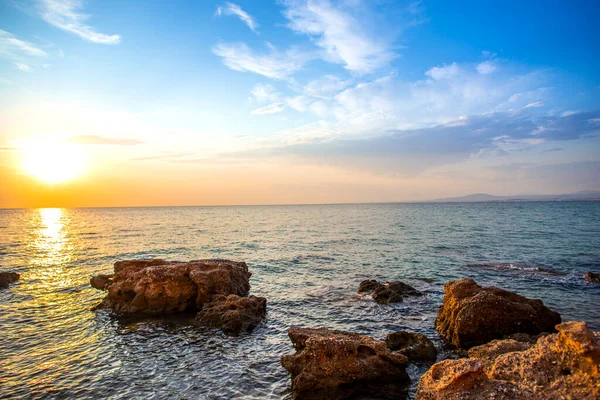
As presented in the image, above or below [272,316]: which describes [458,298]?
above

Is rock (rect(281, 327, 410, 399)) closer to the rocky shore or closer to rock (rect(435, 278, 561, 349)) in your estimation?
the rocky shore

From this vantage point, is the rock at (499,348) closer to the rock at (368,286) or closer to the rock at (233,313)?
the rock at (233,313)

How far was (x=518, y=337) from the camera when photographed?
37.9 feet

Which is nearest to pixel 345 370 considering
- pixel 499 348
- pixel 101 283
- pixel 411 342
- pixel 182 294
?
pixel 411 342

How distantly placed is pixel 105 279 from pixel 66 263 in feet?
47.7

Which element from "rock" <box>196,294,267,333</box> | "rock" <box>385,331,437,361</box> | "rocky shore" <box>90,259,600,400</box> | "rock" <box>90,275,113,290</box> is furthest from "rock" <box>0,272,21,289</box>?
"rock" <box>385,331,437,361</box>

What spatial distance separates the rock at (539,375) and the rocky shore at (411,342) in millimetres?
19

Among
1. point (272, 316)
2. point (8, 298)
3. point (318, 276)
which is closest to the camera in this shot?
point (272, 316)

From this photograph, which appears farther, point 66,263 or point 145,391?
point 66,263

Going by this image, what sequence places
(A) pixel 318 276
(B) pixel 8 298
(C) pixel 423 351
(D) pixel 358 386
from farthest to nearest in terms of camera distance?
1. (A) pixel 318 276
2. (B) pixel 8 298
3. (C) pixel 423 351
4. (D) pixel 358 386

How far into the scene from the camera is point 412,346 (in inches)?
461

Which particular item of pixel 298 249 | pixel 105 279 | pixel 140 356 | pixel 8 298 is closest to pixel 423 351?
pixel 140 356

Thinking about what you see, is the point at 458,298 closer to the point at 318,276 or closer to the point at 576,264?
the point at 318,276

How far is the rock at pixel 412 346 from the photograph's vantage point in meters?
11.4
